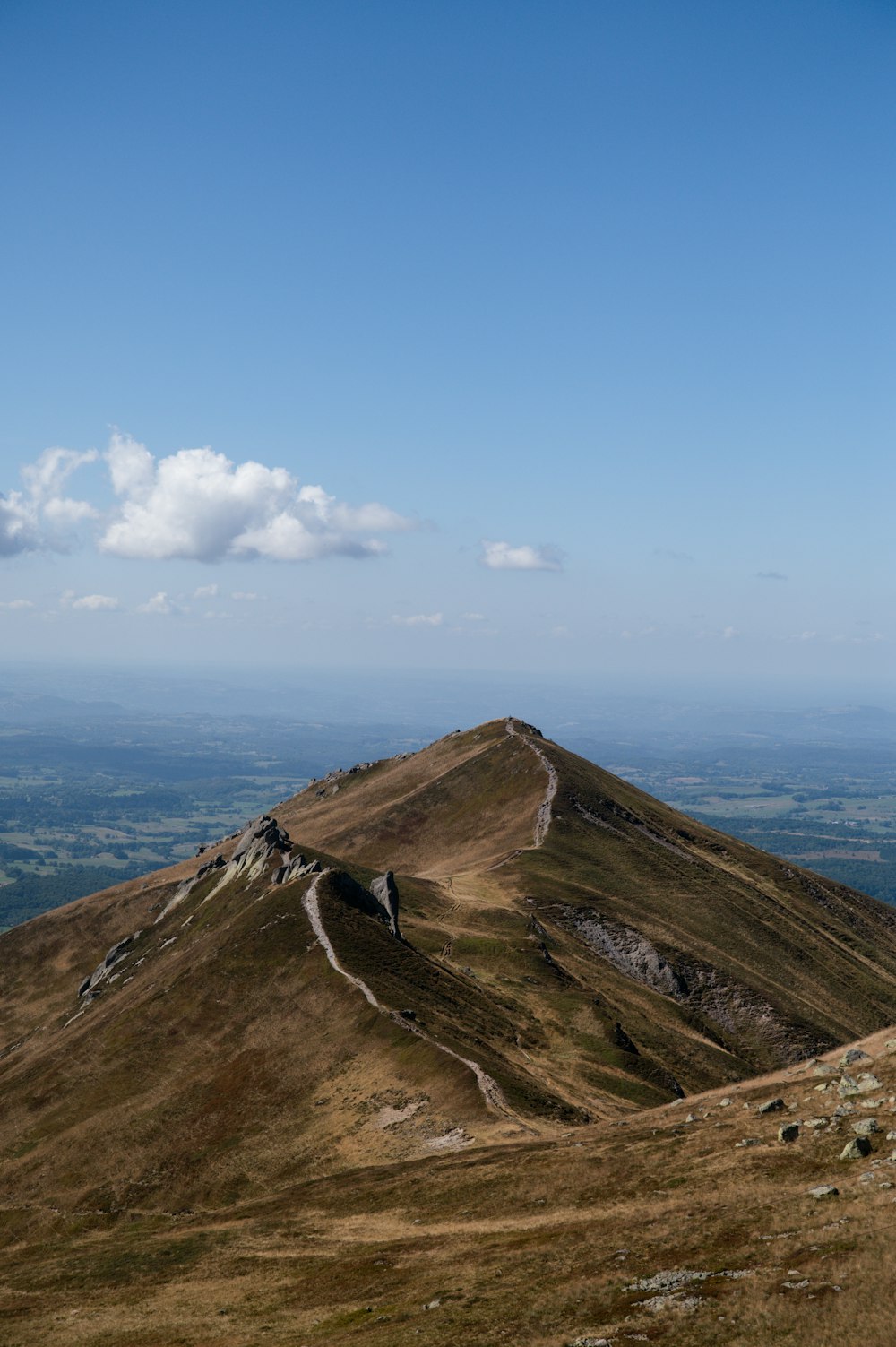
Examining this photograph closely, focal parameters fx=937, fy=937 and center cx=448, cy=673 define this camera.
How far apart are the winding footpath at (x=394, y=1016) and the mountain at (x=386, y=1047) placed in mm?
376

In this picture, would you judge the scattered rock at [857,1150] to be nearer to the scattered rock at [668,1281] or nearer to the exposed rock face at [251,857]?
the scattered rock at [668,1281]

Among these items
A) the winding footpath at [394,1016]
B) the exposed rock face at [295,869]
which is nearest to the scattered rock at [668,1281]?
the winding footpath at [394,1016]

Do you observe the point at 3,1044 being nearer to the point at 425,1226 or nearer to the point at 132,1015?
the point at 132,1015

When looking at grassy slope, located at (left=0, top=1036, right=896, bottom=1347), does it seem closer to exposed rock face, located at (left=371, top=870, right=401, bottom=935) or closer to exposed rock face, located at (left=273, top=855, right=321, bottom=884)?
exposed rock face, located at (left=371, top=870, right=401, bottom=935)

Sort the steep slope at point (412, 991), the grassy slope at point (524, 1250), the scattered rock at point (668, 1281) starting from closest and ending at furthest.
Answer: the grassy slope at point (524, 1250), the scattered rock at point (668, 1281), the steep slope at point (412, 991)

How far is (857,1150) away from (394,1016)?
46.3 metres

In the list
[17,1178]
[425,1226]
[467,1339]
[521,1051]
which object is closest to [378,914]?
[521,1051]

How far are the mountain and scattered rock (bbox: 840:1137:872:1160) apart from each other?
3512 mm

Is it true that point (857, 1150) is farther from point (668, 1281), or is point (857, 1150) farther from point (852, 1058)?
point (852, 1058)

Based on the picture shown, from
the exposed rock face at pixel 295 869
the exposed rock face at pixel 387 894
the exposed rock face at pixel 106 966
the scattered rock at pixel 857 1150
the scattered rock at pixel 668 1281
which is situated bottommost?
the exposed rock face at pixel 106 966

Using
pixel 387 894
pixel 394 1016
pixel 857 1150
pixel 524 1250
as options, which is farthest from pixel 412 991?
pixel 857 1150

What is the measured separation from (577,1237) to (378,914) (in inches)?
2701

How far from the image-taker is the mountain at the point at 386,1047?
50.6 m

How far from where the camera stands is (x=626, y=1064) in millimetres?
92688
